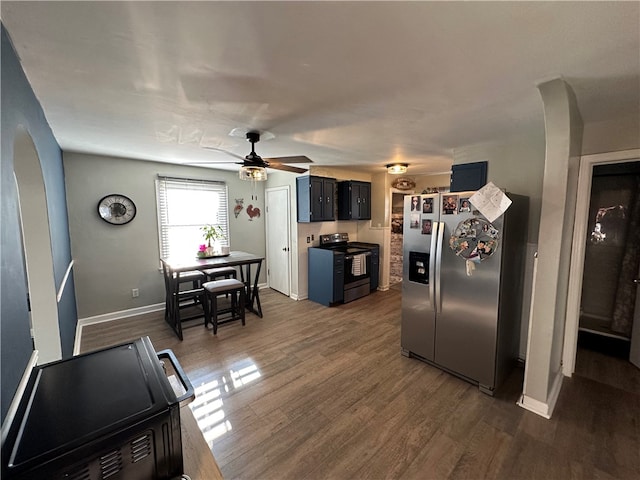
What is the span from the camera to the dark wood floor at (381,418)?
5.49ft

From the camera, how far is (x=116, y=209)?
3871 millimetres

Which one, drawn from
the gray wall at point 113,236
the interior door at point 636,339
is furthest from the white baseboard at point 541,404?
the gray wall at point 113,236

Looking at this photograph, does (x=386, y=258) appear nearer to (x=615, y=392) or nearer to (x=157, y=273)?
(x=615, y=392)

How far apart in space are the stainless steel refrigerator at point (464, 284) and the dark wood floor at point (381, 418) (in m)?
0.23

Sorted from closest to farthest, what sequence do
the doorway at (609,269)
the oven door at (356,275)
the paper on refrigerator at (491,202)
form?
the paper on refrigerator at (491,202) < the doorway at (609,269) < the oven door at (356,275)

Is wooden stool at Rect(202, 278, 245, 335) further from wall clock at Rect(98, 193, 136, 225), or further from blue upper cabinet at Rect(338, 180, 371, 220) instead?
blue upper cabinet at Rect(338, 180, 371, 220)

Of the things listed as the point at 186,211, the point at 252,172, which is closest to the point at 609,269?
the point at 252,172

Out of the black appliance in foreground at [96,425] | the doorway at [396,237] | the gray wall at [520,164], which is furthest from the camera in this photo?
Result: the doorway at [396,237]

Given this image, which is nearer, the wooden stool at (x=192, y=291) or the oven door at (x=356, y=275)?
the wooden stool at (x=192, y=291)

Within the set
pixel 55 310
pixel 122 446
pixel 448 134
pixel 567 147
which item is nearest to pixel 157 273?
pixel 55 310

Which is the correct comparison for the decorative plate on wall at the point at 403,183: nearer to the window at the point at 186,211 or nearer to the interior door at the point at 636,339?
the window at the point at 186,211

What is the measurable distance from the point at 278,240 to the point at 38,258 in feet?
11.2

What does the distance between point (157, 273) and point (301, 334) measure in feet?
8.46

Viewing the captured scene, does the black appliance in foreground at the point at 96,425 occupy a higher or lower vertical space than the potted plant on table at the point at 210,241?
lower
